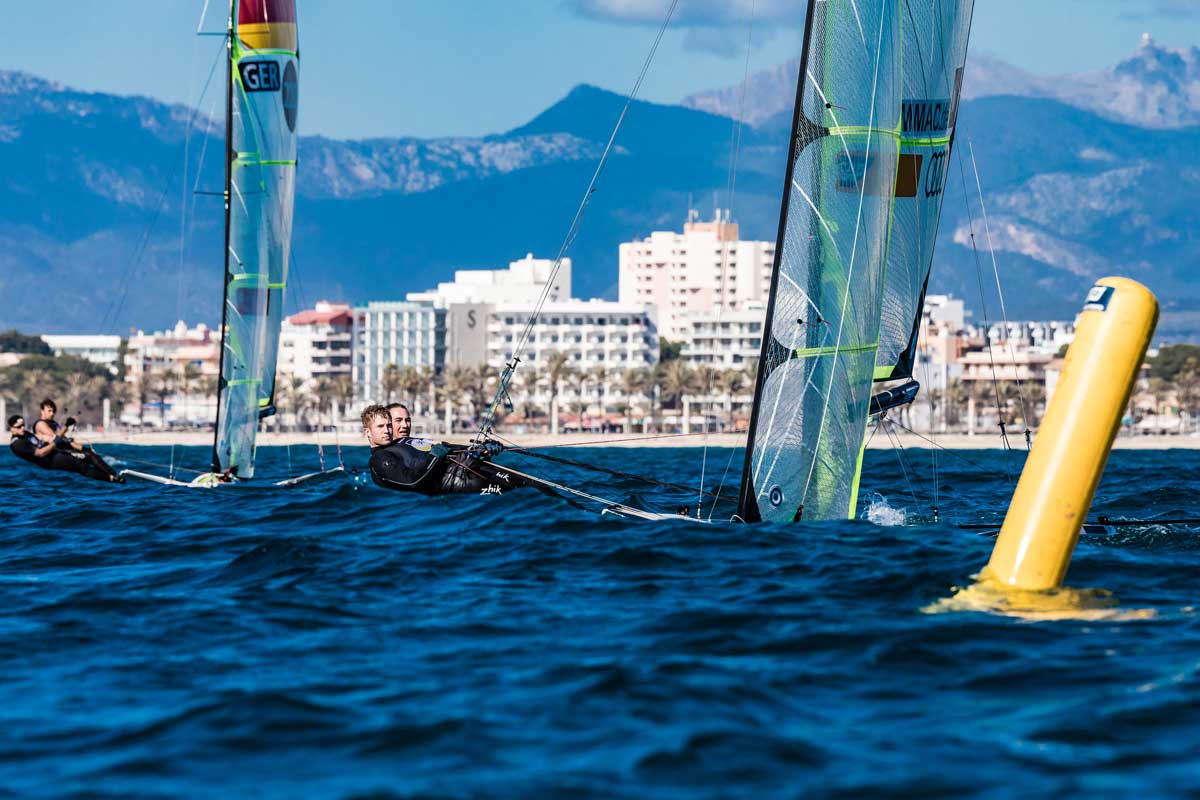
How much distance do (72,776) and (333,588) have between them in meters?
5.87

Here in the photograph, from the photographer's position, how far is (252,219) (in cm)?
3550

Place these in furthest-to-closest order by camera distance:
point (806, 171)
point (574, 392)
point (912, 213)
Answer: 1. point (574, 392)
2. point (912, 213)
3. point (806, 171)

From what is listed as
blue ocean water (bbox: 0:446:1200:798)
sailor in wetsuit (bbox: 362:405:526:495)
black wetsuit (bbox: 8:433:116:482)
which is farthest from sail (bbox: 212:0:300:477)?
blue ocean water (bbox: 0:446:1200:798)

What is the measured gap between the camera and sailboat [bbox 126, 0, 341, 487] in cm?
3534

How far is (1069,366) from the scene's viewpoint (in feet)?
41.8

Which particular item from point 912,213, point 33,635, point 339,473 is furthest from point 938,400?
point 33,635

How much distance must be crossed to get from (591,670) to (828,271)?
294 inches

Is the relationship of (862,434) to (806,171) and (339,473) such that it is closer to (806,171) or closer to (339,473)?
(806,171)

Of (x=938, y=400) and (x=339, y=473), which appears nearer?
(x=339, y=473)

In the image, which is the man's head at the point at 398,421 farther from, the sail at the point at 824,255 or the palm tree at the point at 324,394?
the palm tree at the point at 324,394

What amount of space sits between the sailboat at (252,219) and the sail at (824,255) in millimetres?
19327

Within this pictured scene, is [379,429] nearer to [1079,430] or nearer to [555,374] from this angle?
[1079,430]

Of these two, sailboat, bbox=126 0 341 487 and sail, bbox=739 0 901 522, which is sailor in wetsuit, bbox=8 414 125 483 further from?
sail, bbox=739 0 901 522

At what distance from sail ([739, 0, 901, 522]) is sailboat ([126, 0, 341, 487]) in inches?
761
